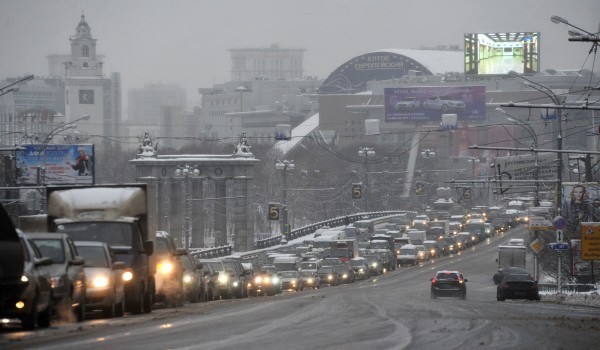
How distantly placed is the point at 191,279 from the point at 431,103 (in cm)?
16004

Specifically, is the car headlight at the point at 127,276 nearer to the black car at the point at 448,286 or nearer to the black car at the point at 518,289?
the black car at the point at 518,289

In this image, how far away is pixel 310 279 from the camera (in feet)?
232

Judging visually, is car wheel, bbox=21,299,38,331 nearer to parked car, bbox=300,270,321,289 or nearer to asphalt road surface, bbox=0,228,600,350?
asphalt road surface, bbox=0,228,600,350

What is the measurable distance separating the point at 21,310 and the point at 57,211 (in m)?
9.09

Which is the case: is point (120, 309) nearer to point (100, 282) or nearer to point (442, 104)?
point (100, 282)

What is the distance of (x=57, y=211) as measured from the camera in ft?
97.7

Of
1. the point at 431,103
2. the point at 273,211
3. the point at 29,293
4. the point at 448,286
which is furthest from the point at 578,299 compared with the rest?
the point at 431,103

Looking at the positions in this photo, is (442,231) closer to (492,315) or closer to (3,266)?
(492,315)

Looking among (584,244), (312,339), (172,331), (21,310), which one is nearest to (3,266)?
(21,310)

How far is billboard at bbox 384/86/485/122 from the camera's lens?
194 metres

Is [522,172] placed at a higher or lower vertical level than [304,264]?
higher

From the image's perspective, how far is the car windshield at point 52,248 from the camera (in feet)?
78.6

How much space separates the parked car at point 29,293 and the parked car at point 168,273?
1055 cm

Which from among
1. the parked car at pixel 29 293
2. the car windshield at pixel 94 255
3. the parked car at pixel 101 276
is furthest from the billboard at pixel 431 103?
the parked car at pixel 29 293
